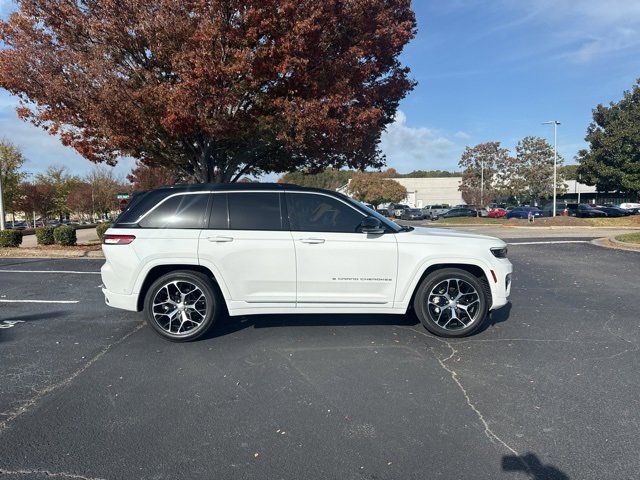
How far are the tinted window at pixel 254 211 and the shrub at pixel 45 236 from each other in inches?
470

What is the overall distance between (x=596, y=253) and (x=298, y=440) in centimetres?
1314

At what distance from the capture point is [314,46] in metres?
11.1

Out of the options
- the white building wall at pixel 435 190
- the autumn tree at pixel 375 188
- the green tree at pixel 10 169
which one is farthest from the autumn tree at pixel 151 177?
the white building wall at pixel 435 190

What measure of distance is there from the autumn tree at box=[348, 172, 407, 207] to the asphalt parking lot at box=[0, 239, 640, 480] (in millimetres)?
59720

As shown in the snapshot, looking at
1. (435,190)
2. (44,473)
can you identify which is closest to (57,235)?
(44,473)

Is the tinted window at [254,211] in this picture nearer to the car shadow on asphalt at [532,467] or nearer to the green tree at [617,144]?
the car shadow on asphalt at [532,467]

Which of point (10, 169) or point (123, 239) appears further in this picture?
point (10, 169)

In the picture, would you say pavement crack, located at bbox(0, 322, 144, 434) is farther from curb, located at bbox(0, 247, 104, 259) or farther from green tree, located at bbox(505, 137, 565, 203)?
green tree, located at bbox(505, 137, 565, 203)

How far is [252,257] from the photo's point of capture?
4617 millimetres

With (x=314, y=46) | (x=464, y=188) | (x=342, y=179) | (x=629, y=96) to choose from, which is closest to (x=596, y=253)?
(x=314, y=46)

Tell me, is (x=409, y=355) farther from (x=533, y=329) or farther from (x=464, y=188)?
(x=464, y=188)

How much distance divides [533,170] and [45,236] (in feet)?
180

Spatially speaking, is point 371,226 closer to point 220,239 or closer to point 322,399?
point 220,239

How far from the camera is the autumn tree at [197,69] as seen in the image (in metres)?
9.95
